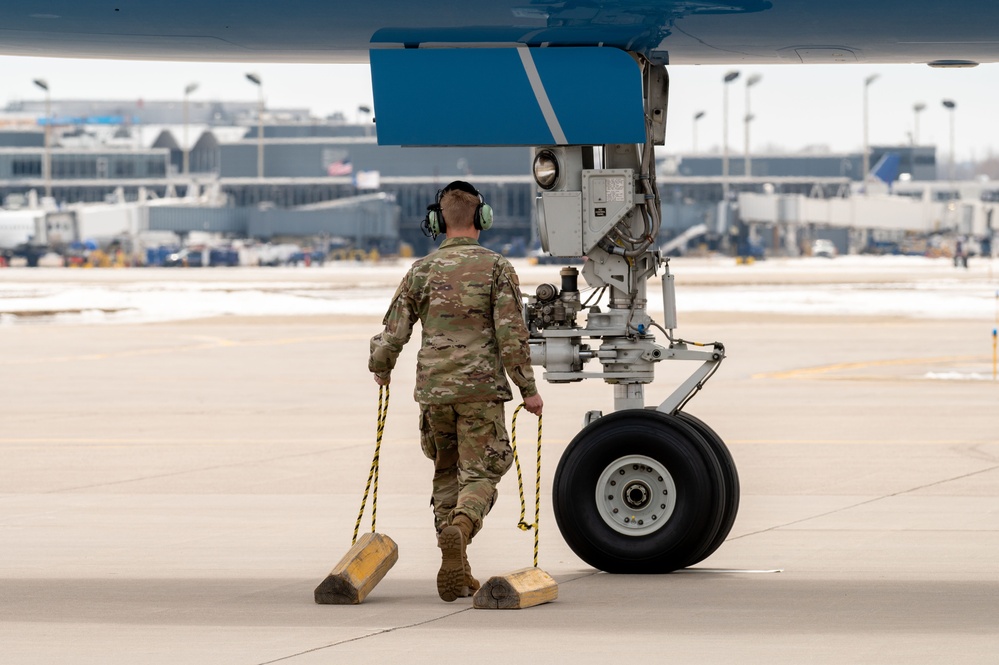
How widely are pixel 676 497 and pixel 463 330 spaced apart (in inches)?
65.9

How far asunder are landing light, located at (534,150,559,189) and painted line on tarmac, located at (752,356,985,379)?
1695 centimetres

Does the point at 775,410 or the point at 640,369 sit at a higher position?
the point at 640,369

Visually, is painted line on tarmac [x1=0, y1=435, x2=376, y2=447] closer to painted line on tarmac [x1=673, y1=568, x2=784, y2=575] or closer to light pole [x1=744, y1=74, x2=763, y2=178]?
painted line on tarmac [x1=673, y1=568, x2=784, y2=575]

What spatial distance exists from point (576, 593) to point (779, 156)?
605 ft

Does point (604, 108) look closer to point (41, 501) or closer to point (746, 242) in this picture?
point (41, 501)

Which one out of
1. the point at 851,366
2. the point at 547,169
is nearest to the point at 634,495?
the point at 547,169

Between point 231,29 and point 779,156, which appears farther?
point 779,156

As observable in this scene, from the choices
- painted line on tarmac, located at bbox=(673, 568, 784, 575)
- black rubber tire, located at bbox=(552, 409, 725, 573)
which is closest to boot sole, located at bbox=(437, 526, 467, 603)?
black rubber tire, located at bbox=(552, 409, 725, 573)

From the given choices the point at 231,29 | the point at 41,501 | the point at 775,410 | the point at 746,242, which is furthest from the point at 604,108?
the point at 746,242

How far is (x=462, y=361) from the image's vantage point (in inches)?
332

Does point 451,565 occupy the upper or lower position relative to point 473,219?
lower

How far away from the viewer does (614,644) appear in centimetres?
717

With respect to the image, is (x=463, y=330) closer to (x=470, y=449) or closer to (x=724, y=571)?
(x=470, y=449)

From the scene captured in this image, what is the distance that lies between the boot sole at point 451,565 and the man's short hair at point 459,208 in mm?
1690
